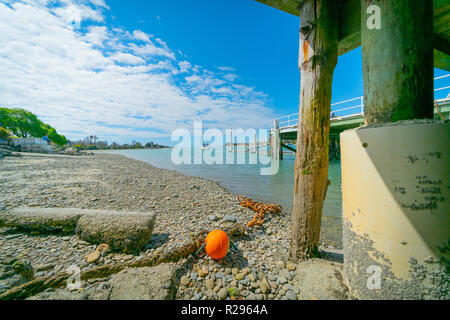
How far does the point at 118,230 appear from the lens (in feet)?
8.19

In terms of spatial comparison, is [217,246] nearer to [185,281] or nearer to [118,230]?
[185,281]

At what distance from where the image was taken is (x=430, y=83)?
1390 mm

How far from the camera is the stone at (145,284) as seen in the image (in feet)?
5.22

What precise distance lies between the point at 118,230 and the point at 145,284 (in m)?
1.16

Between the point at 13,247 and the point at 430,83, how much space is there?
5604 mm

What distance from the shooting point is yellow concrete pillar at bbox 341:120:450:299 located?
1.12 meters

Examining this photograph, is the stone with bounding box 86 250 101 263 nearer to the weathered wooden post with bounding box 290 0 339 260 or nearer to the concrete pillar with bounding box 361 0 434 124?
the weathered wooden post with bounding box 290 0 339 260

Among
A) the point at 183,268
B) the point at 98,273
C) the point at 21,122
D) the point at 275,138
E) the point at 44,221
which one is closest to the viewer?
the point at 98,273

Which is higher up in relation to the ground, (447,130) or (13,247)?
(447,130)

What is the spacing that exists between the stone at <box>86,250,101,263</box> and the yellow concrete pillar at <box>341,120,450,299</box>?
3.24 m

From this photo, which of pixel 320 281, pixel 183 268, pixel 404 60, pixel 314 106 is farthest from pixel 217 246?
pixel 404 60

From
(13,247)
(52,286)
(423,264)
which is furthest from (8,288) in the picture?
(423,264)
